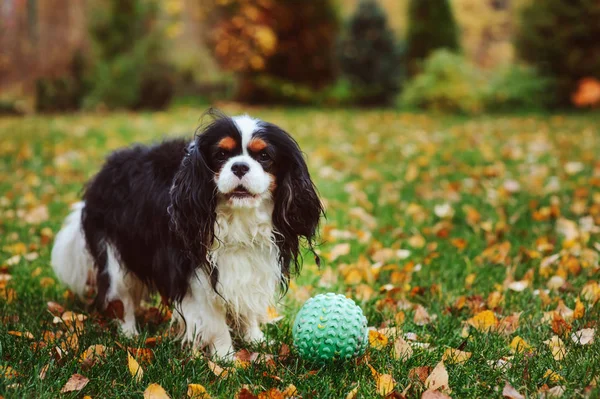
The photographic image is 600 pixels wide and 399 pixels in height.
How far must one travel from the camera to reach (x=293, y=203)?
8.75 ft

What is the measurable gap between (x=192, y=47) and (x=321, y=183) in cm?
1432

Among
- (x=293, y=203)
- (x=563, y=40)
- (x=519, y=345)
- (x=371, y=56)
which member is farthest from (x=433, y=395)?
(x=371, y=56)

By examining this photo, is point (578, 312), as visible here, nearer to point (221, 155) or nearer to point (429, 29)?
point (221, 155)

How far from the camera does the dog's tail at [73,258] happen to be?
3309mm

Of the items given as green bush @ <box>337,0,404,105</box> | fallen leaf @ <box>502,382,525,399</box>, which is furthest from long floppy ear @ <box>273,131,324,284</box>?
green bush @ <box>337,0,404,105</box>

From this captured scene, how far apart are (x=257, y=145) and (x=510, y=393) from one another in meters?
1.36

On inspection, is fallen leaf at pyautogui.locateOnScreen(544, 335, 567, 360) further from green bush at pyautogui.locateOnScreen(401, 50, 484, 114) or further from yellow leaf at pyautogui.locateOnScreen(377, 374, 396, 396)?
green bush at pyautogui.locateOnScreen(401, 50, 484, 114)

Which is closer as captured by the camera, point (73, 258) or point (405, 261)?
point (73, 258)

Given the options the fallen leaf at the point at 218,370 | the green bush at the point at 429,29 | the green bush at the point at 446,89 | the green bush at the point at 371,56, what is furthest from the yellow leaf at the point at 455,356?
the green bush at the point at 429,29

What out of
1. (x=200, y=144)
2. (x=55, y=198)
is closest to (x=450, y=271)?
(x=200, y=144)

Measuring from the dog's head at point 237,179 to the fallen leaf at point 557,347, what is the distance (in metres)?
1.19

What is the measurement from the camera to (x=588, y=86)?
42.7ft

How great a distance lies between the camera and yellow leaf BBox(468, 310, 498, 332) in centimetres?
288

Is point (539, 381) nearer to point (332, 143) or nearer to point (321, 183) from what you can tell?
point (321, 183)
